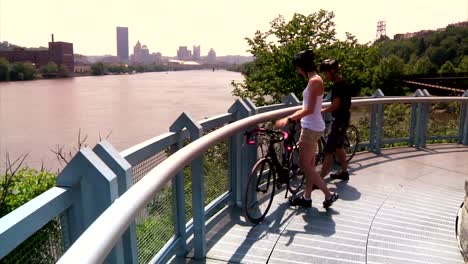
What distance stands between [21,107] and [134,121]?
18068 mm

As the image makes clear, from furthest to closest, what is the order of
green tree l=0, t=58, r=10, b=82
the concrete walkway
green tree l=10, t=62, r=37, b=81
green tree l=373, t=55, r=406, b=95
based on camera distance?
green tree l=10, t=62, r=37, b=81, green tree l=0, t=58, r=10, b=82, green tree l=373, t=55, r=406, b=95, the concrete walkway

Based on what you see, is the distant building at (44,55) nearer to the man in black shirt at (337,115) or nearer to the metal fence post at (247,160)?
the man in black shirt at (337,115)

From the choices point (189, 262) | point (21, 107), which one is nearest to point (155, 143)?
point (189, 262)

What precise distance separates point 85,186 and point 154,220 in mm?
A: 1072

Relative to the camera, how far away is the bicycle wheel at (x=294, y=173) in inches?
186

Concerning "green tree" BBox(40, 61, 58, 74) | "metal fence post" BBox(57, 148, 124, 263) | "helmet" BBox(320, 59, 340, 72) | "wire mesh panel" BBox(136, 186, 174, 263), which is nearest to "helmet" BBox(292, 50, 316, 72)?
"helmet" BBox(320, 59, 340, 72)

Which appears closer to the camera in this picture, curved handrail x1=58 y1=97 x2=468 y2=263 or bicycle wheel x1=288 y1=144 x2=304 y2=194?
curved handrail x1=58 y1=97 x2=468 y2=263

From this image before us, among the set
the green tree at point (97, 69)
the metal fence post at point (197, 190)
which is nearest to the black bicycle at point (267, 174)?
the metal fence post at point (197, 190)

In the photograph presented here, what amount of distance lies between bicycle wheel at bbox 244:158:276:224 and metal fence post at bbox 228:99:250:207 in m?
0.18

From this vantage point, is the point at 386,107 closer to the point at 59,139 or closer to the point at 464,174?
the point at 464,174

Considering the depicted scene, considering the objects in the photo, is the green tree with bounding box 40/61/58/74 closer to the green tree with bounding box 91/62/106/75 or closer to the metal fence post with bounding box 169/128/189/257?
the green tree with bounding box 91/62/106/75

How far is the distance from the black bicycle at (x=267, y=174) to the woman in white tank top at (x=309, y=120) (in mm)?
200

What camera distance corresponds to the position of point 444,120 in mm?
8297

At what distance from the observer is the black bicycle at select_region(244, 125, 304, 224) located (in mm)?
4020
